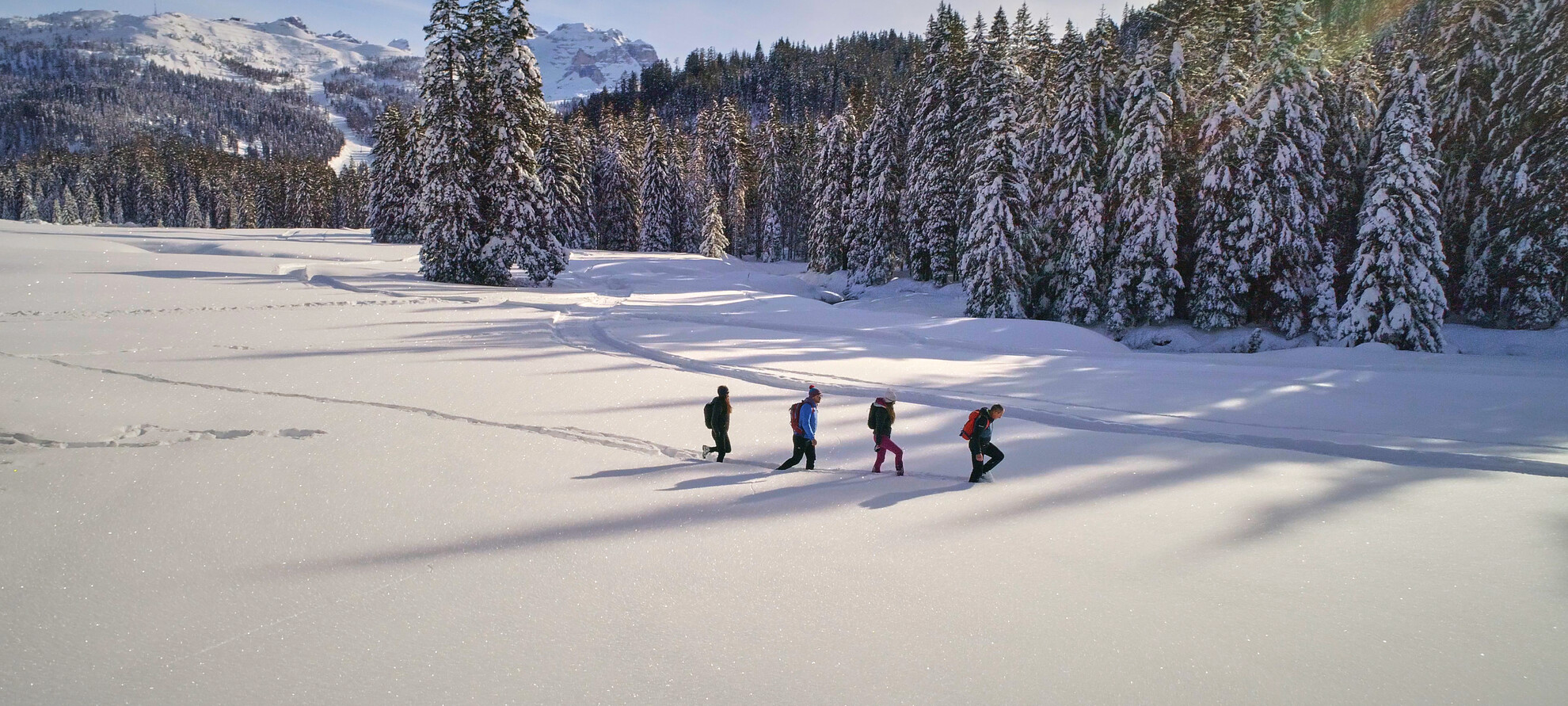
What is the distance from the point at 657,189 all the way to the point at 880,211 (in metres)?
25.7

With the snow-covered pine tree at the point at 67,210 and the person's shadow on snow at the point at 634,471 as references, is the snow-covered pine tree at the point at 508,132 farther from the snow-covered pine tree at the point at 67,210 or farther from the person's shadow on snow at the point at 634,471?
the snow-covered pine tree at the point at 67,210

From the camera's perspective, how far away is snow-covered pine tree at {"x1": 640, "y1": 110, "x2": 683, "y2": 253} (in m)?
59.2

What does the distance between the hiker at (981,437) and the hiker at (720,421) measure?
3.02m

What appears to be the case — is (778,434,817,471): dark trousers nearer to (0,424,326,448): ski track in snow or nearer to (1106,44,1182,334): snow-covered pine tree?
(0,424,326,448): ski track in snow

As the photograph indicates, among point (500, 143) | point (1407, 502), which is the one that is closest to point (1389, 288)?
point (1407, 502)

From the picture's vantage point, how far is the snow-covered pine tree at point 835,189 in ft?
155

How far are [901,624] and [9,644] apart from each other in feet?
19.2

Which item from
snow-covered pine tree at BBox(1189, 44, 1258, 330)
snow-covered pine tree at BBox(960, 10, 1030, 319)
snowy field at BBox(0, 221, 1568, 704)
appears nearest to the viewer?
snowy field at BBox(0, 221, 1568, 704)

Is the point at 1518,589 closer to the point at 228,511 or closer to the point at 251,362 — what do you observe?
the point at 228,511

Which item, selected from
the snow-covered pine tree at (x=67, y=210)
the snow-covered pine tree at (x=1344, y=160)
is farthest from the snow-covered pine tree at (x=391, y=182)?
the snow-covered pine tree at (x=67, y=210)

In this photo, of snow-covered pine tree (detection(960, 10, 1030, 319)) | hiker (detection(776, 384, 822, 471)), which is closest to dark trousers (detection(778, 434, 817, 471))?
hiker (detection(776, 384, 822, 471))

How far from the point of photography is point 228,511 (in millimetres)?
6461

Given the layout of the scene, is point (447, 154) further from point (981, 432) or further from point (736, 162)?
point (736, 162)

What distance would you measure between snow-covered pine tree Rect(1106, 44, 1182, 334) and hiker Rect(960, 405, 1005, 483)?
72.1ft
